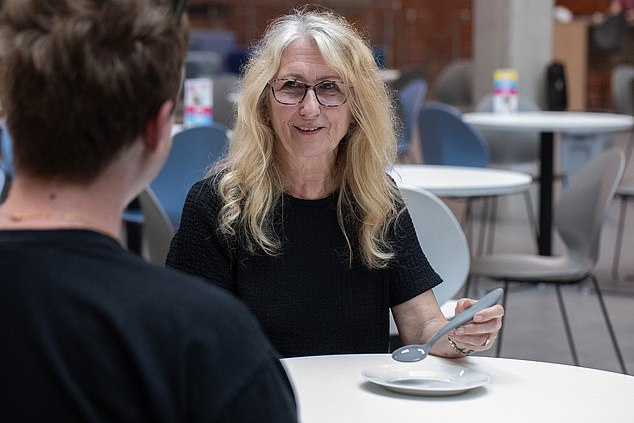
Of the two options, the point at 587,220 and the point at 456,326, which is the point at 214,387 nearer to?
the point at 456,326

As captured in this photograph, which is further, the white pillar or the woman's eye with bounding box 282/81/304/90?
the white pillar

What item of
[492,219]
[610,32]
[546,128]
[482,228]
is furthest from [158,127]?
[610,32]

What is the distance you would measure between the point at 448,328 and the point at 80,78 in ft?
2.83

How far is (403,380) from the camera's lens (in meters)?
1.62

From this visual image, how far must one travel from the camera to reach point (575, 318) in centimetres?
481

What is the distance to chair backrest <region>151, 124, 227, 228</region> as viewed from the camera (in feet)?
13.3

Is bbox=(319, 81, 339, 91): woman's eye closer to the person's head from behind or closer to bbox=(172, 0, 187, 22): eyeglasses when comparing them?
the person's head from behind

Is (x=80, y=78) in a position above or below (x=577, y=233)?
above

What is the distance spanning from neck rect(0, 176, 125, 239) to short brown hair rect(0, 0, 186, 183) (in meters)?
0.01

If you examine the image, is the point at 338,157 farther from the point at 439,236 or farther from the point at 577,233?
the point at 577,233

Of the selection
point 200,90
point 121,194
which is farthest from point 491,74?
point 121,194

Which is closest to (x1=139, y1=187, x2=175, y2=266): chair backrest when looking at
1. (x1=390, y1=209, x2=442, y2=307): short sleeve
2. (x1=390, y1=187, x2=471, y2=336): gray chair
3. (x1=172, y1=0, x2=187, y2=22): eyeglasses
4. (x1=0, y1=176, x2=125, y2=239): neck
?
(x1=390, y1=187, x2=471, y2=336): gray chair

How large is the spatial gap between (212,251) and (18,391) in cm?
111

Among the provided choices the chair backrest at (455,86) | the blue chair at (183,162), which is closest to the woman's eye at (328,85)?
the blue chair at (183,162)
